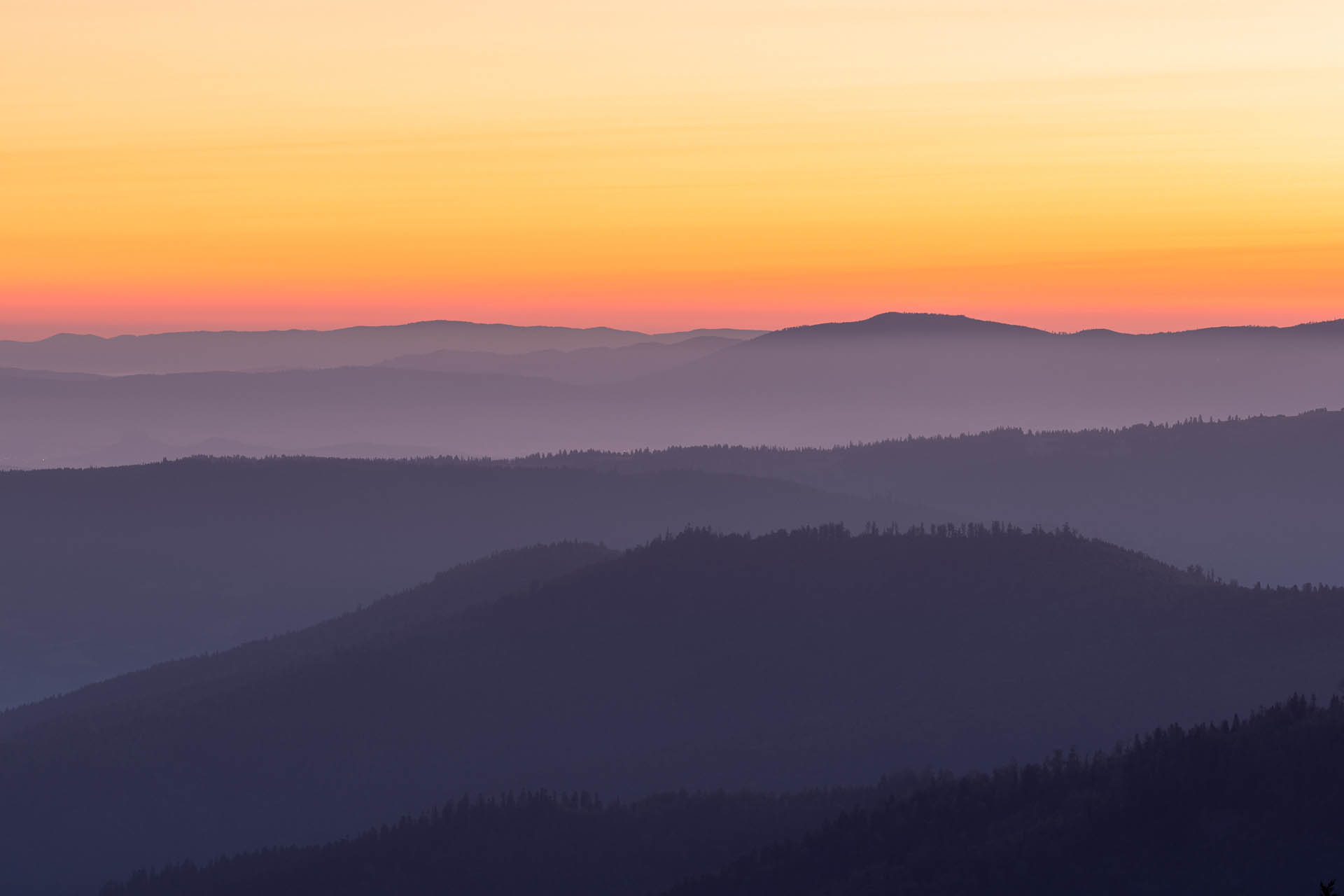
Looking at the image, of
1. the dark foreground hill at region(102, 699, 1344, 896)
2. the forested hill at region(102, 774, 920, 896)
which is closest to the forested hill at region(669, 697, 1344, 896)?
the dark foreground hill at region(102, 699, 1344, 896)

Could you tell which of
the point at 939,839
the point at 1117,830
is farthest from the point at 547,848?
the point at 1117,830

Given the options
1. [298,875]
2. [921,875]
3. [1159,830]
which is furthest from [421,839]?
[1159,830]

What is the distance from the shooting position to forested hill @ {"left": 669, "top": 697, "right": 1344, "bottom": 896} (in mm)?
107688

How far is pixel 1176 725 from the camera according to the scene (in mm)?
137125

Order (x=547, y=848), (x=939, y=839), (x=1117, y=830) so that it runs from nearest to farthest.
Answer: (x=1117, y=830) → (x=939, y=839) → (x=547, y=848)

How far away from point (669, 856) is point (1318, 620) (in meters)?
80.3

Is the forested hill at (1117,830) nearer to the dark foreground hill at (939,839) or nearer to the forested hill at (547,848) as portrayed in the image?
the dark foreground hill at (939,839)

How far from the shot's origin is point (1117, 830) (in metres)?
118

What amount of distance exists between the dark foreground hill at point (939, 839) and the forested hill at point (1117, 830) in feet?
0.55

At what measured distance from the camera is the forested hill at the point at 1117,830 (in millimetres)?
107688

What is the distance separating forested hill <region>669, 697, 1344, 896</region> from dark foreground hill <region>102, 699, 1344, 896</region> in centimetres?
17

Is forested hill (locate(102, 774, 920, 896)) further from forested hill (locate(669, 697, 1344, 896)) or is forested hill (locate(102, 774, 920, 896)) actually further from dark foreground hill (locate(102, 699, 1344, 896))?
forested hill (locate(669, 697, 1344, 896))

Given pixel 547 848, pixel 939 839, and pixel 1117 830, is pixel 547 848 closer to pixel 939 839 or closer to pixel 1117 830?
pixel 939 839

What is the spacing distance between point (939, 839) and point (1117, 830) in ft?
56.1
